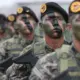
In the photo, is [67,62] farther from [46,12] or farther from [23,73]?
[23,73]

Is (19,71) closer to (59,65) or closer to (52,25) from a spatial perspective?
(52,25)

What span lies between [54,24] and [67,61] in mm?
1230

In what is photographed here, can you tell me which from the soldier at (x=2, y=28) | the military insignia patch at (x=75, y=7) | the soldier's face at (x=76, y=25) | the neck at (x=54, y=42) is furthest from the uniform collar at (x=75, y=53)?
the soldier at (x=2, y=28)

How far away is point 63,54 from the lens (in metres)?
5.68

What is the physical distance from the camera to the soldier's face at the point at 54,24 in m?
6.74

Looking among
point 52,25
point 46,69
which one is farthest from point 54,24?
point 46,69

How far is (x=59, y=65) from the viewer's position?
564 cm

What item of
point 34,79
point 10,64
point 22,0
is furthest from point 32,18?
point 22,0

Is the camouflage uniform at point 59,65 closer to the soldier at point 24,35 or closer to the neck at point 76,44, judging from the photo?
the neck at point 76,44

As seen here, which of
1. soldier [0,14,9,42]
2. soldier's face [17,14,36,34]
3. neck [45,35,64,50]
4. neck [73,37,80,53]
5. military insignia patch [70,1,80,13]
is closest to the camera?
neck [73,37,80,53]

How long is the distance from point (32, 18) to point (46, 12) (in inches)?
75.2

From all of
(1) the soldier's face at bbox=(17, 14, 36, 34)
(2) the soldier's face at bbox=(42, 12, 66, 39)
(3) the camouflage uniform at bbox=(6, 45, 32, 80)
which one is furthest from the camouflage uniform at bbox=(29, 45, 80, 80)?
(1) the soldier's face at bbox=(17, 14, 36, 34)

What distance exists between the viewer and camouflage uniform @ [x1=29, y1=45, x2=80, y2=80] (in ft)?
18.1

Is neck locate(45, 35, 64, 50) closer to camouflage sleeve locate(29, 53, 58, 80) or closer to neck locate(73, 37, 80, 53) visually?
camouflage sleeve locate(29, 53, 58, 80)
